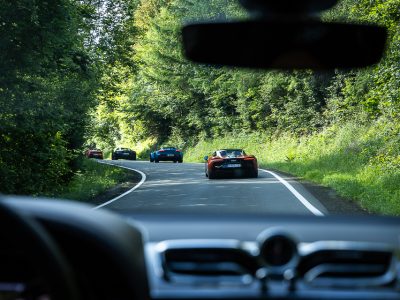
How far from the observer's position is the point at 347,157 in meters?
29.1

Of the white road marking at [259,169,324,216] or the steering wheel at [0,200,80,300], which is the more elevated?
the steering wheel at [0,200,80,300]

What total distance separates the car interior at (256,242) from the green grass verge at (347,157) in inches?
421

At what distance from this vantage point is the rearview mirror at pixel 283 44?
279cm

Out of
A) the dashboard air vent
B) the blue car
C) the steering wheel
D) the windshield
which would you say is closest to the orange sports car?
the windshield

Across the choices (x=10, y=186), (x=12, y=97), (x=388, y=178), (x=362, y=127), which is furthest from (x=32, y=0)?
(x=362, y=127)

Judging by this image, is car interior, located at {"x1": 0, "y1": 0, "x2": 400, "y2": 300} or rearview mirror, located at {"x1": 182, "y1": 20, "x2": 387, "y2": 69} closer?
car interior, located at {"x1": 0, "y1": 0, "x2": 400, "y2": 300}

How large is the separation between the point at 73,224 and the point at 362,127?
3235 centimetres

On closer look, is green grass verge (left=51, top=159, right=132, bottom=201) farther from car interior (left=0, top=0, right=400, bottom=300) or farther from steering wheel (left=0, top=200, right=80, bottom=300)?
steering wheel (left=0, top=200, right=80, bottom=300)

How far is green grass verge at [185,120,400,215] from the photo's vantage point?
1712 centimetres

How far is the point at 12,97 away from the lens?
50.0 ft

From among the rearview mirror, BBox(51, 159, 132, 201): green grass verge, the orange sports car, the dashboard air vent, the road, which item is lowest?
the road

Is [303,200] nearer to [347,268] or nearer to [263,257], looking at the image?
[347,268]

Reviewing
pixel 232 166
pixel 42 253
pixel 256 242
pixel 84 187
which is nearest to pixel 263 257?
pixel 256 242

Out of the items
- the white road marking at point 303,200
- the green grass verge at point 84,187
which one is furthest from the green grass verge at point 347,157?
the green grass verge at point 84,187
